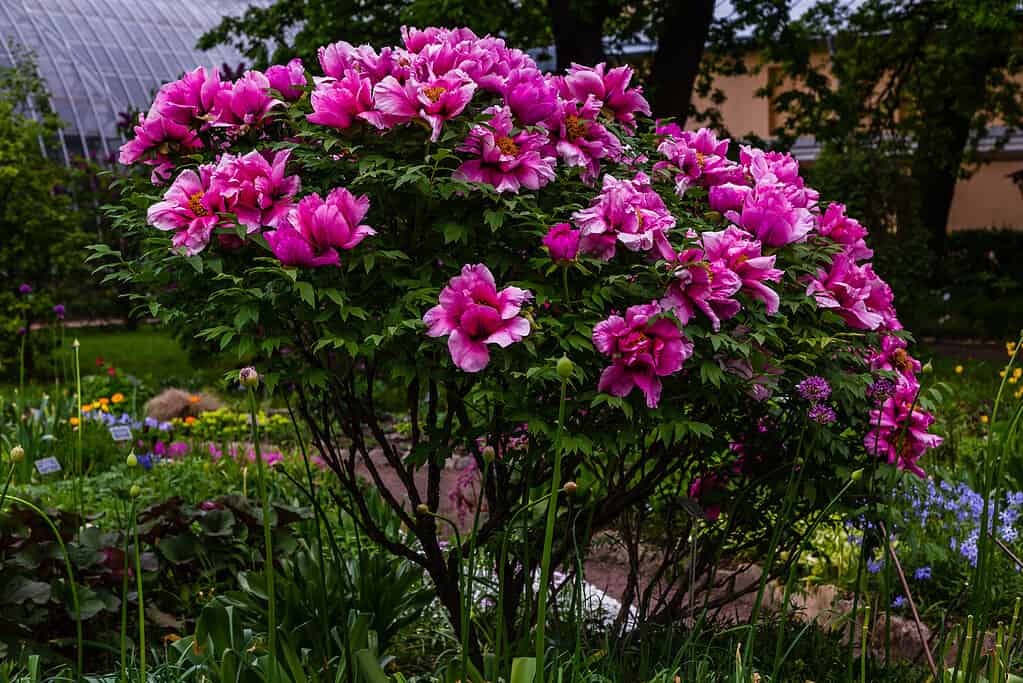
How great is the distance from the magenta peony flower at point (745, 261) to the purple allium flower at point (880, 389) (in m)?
0.45

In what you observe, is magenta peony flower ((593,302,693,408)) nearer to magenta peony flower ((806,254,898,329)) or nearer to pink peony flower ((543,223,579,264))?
pink peony flower ((543,223,579,264))

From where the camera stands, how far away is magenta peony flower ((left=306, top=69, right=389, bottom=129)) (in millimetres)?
2256

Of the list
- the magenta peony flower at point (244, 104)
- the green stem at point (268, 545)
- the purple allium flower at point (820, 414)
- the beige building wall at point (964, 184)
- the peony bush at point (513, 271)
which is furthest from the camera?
the beige building wall at point (964, 184)

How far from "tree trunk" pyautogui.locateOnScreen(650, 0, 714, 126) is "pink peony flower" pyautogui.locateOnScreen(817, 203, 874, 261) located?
5889 millimetres

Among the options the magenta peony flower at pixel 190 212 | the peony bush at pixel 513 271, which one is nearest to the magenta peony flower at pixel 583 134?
the peony bush at pixel 513 271

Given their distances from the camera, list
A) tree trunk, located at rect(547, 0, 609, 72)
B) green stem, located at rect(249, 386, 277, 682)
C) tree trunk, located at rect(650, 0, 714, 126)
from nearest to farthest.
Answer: green stem, located at rect(249, 386, 277, 682) → tree trunk, located at rect(547, 0, 609, 72) → tree trunk, located at rect(650, 0, 714, 126)

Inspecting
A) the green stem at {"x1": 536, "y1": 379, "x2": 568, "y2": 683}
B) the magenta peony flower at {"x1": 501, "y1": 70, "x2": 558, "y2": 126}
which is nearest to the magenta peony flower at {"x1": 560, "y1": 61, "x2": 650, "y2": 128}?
the magenta peony flower at {"x1": 501, "y1": 70, "x2": 558, "y2": 126}

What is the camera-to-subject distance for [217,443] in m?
6.46

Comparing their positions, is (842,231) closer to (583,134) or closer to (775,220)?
(775,220)

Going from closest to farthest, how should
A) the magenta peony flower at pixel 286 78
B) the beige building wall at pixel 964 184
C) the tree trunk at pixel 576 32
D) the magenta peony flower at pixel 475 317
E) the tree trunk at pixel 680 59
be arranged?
the magenta peony flower at pixel 475 317 → the magenta peony flower at pixel 286 78 → the tree trunk at pixel 576 32 → the tree trunk at pixel 680 59 → the beige building wall at pixel 964 184

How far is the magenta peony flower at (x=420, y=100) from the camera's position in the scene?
2.19 m

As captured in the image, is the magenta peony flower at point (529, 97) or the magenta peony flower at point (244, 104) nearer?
the magenta peony flower at point (529, 97)

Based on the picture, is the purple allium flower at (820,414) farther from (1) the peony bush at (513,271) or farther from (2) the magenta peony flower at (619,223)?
(2) the magenta peony flower at (619,223)

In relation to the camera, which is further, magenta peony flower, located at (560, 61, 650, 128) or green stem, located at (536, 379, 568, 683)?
magenta peony flower, located at (560, 61, 650, 128)
